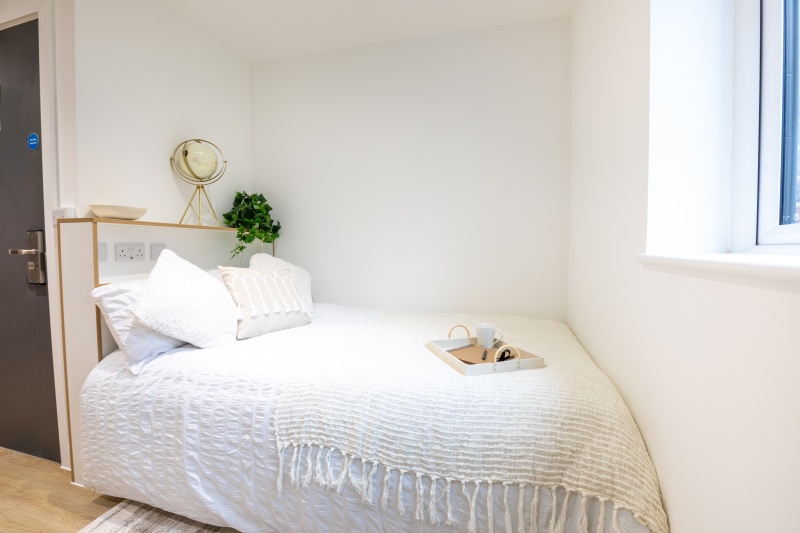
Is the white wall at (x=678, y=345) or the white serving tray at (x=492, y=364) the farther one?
the white serving tray at (x=492, y=364)

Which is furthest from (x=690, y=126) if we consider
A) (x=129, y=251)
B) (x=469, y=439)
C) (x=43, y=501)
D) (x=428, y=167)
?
(x=43, y=501)

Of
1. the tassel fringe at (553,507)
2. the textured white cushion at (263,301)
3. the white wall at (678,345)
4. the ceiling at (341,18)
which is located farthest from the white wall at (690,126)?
the textured white cushion at (263,301)

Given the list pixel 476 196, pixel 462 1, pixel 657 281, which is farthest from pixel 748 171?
pixel 462 1

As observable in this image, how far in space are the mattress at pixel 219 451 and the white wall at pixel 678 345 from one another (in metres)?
0.34

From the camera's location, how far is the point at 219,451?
1.19 metres

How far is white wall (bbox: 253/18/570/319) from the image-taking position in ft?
7.22

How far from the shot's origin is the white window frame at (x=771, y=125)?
809mm

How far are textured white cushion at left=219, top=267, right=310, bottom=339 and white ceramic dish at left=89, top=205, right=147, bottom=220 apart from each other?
18.1 inches

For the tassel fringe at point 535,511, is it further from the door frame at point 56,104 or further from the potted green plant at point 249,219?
the potted green plant at point 249,219

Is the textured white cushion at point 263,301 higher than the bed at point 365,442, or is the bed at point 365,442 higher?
the textured white cushion at point 263,301

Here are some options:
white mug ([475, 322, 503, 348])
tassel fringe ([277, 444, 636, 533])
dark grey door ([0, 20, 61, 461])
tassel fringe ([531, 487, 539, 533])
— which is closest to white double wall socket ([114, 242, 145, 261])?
dark grey door ([0, 20, 61, 461])

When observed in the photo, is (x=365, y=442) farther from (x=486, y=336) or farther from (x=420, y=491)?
(x=486, y=336)

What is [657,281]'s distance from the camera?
870 mm

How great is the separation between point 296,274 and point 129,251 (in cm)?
85
